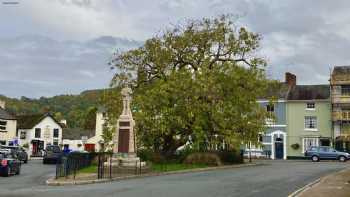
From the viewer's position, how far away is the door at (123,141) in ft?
104

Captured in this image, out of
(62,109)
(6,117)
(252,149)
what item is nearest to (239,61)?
(252,149)

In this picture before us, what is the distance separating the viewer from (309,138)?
63281 mm

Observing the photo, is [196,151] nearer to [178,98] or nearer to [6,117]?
[178,98]

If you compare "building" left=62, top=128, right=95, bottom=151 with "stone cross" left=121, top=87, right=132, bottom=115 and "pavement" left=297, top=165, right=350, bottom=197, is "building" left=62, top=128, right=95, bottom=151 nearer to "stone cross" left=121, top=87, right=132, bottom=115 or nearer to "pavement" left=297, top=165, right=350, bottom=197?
"stone cross" left=121, top=87, right=132, bottom=115

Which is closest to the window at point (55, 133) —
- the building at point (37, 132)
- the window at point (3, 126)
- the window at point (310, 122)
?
the building at point (37, 132)

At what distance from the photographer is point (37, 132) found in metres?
78.5

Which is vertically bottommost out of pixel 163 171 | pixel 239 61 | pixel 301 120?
pixel 163 171

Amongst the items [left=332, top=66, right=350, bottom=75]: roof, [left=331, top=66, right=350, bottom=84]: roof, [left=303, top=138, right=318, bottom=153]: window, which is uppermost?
[left=332, top=66, right=350, bottom=75]: roof

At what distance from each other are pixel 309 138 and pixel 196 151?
27.8 metres

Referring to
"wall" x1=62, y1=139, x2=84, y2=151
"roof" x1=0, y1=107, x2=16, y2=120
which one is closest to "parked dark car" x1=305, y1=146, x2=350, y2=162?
"roof" x1=0, y1=107, x2=16, y2=120

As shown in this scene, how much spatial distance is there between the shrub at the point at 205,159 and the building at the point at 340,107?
2921 cm

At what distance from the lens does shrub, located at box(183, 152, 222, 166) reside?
37750 millimetres

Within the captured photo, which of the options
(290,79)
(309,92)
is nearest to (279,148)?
(309,92)

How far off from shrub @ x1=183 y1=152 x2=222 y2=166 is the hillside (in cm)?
7343
